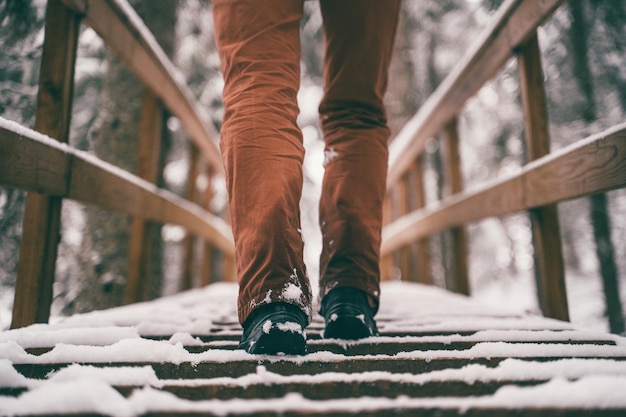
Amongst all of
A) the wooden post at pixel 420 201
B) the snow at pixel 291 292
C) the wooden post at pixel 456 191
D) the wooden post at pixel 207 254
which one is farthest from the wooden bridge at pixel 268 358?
the wooden post at pixel 207 254

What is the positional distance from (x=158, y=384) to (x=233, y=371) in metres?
0.14

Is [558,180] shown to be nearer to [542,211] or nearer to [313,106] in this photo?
[542,211]

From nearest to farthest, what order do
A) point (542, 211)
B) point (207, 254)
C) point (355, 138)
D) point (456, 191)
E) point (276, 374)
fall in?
point (276, 374), point (355, 138), point (542, 211), point (456, 191), point (207, 254)

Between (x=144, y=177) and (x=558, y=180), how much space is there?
174 cm

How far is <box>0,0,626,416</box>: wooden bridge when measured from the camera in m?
0.68

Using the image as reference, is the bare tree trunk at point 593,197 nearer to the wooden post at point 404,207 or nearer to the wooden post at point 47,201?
the wooden post at point 404,207

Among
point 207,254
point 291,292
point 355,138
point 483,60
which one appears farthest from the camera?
point 207,254

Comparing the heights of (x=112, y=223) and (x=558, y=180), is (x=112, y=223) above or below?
above

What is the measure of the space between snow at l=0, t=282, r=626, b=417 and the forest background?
108 centimetres

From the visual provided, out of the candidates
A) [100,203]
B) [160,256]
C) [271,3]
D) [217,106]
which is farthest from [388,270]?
[271,3]

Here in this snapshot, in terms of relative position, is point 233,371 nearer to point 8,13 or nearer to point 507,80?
point 8,13

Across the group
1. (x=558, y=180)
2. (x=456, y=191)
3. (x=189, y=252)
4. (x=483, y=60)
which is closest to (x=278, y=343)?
(x=558, y=180)

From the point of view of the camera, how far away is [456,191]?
2.55 metres

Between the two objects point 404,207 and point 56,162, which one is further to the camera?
point 404,207
